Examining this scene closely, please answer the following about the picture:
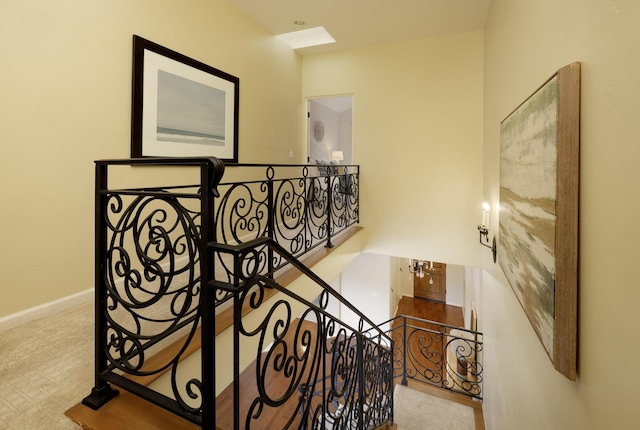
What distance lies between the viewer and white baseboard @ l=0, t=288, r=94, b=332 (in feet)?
6.63

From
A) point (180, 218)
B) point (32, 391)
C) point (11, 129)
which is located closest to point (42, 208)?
point (11, 129)

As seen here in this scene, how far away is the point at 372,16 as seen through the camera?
13.5 feet

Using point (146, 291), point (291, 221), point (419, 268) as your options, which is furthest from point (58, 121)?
point (419, 268)

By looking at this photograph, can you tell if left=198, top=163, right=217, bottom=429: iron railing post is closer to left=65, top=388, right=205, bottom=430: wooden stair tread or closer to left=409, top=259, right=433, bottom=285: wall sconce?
left=65, top=388, right=205, bottom=430: wooden stair tread

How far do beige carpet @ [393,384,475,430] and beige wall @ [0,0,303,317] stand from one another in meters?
3.86

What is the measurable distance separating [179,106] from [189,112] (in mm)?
123

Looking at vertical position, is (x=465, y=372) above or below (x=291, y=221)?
below

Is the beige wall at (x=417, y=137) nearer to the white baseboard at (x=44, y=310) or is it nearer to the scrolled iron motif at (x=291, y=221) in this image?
the scrolled iron motif at (x=291, y=221)

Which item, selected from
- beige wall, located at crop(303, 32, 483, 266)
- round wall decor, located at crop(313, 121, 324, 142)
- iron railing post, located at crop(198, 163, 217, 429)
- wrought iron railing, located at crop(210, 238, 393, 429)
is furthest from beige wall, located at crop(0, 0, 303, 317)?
round wall decor, located at crop(313, 121, 324, 142)

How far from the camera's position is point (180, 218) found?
112 centimetres

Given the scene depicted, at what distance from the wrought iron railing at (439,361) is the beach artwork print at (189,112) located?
372cm

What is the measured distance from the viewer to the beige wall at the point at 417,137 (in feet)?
15.0

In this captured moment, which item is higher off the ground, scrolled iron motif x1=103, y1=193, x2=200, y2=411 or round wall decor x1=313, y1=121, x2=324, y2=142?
round wall decor x1=313, y1=121, x2=324, y2=142

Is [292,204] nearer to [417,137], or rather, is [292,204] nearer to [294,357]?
[417,137]
